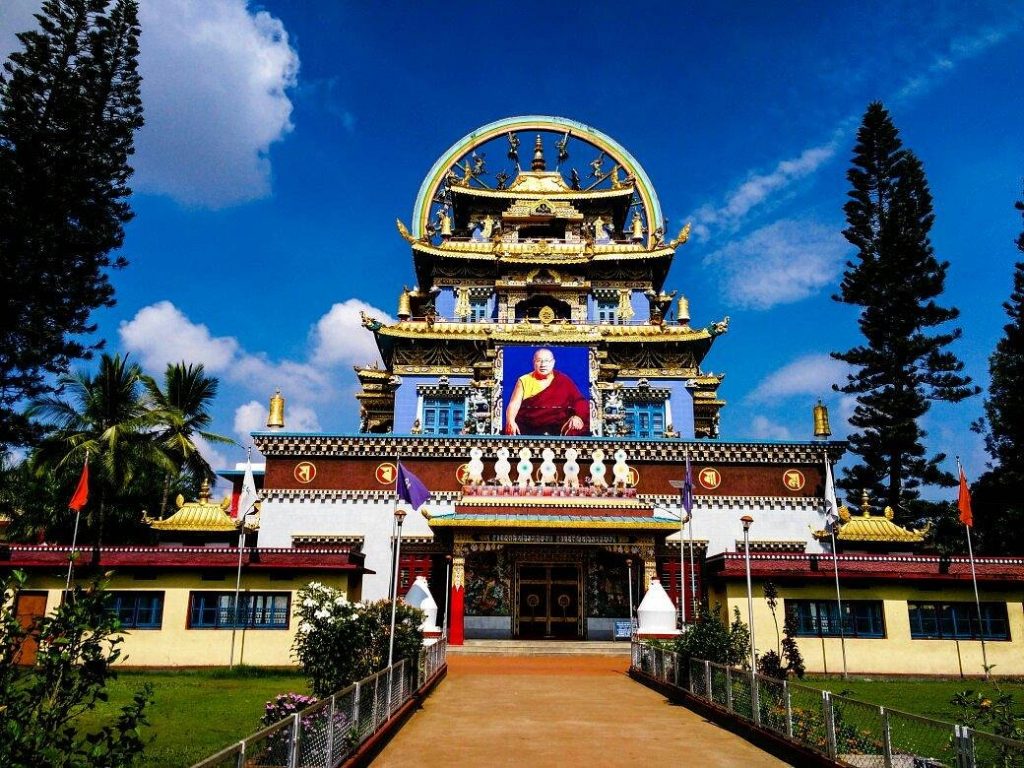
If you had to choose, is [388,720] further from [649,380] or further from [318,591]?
[649,380]

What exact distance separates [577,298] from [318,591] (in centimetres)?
3281

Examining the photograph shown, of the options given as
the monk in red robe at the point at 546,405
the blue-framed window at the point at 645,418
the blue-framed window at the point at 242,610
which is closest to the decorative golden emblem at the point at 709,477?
the monk in red robe at the point at 546,405

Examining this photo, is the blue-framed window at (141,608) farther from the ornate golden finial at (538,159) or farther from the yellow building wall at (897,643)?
the ornate golden finial at (538,159)

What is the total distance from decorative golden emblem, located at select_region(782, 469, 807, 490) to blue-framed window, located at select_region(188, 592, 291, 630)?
21257mm

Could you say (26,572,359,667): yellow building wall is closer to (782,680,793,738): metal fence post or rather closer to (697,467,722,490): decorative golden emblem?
(782,680,793,738): metal fence post

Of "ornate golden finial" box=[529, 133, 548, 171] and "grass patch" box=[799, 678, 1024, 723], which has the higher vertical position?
"ornate golden finial" box=[529, 133, 548, 171]

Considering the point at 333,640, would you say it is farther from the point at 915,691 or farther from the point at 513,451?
the point at 513,451

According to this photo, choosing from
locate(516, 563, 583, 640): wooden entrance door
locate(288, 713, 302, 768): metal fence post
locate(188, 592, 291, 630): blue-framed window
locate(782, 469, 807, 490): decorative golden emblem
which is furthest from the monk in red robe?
locate(288, 713, 302, 768): metal fence post

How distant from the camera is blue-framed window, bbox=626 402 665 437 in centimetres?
3966

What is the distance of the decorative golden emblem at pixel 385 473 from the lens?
3256cm

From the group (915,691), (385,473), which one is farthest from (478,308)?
(915,691)

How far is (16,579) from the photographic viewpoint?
599 cm

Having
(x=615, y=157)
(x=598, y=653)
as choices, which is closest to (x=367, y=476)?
(x=598, y=653)

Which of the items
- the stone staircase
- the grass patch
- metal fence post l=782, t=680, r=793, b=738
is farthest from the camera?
the stone staircase
